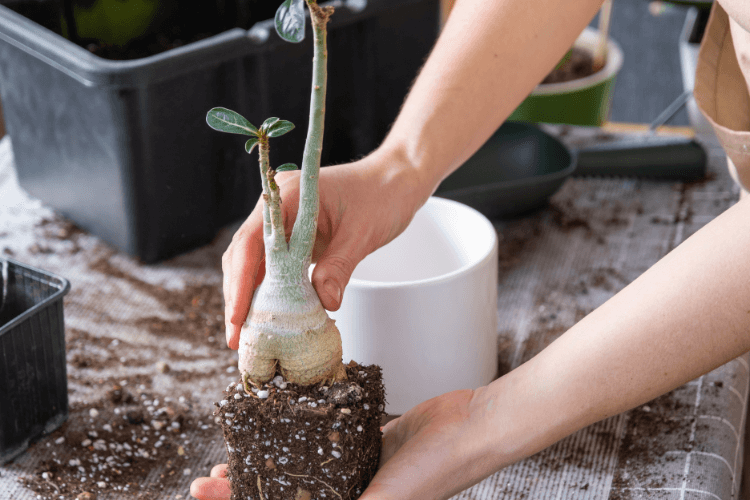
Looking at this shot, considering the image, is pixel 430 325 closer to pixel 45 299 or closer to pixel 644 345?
pixel 644 345

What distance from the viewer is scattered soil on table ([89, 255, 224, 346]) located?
97 centimetres

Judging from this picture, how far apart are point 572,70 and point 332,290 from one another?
4.45ft

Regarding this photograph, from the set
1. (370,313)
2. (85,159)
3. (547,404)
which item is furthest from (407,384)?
(85,159)

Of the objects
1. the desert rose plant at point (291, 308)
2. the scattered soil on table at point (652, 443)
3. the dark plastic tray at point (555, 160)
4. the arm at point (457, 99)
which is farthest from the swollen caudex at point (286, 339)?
the dark plastic tray at point (555, 160)

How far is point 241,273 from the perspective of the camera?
0.63 metres

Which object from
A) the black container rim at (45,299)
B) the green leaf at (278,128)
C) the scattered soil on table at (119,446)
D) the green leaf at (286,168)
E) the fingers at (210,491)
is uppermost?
the green leaf at (278,128)

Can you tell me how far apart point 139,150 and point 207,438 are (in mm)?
409

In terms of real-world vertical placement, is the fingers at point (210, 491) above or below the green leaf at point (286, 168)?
below

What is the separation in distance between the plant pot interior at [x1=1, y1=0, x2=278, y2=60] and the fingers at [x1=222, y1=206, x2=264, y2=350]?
663 mm

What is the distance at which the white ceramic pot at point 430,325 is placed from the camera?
0.74 m

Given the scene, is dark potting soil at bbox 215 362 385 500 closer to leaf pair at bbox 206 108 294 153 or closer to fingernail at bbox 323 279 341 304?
fingernail at bbox 323 279 341 304

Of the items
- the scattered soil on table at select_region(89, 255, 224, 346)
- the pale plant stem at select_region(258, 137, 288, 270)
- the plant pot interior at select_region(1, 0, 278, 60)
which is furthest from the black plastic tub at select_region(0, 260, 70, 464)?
the plant pot interior at select_region(1, 0, 278, 60)

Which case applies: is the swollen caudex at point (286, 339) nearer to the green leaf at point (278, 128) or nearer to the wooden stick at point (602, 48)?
the green leaf at point (278, 128)

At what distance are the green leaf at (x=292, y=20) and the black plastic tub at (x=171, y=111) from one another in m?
0.49
